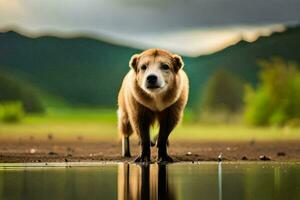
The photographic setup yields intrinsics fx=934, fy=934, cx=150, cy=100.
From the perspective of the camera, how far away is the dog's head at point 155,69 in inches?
502

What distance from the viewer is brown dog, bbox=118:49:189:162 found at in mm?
13180

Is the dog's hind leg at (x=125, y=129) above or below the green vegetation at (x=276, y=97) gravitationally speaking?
below

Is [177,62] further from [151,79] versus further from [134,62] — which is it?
[151,79]

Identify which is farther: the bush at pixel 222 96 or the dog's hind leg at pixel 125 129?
the bush at pixel 222 96

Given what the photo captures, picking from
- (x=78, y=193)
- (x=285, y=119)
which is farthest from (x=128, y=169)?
(x=285, y=119)

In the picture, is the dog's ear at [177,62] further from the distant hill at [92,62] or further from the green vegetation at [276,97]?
the distant hill at [92,62]

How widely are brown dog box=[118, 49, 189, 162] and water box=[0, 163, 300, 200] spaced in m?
0.59

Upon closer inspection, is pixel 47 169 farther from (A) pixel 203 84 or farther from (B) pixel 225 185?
(A) pixel 203 84

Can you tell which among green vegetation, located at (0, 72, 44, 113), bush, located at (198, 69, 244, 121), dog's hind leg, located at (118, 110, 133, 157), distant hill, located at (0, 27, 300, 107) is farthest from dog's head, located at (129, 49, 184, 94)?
distant hill, located at (0, 27, 300, 107)

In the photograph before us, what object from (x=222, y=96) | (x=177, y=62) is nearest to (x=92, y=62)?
(x=222, y=96)

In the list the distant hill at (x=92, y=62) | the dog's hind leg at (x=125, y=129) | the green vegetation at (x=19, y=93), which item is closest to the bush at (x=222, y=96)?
the distant hill at (x=92, y=62)

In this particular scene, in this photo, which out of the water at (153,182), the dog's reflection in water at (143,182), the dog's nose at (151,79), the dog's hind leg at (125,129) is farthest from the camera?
the dog's hind leg at (125,129)

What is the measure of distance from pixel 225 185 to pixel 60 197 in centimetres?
207

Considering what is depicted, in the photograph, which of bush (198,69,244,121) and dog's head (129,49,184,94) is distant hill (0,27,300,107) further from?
dog's head (129,49,184,94)
